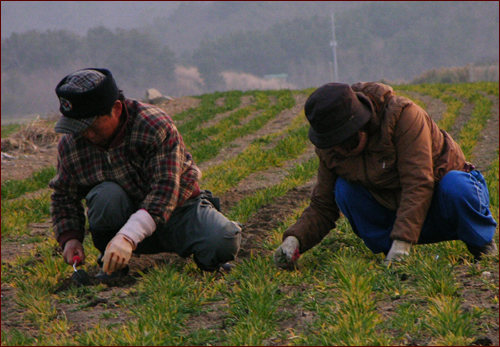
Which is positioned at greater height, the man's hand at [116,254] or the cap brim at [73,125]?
the cap brim at [73,125]

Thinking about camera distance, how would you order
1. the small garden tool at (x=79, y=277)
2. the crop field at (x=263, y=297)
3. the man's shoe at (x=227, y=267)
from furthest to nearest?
1. the man's shoe at (x=227, y=267)
2. the small garden tool at (x=79, y=277)
3. the crop field at (x=263, y=297)

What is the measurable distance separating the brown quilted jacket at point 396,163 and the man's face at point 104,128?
49.0 inches

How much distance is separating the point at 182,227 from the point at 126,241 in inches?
25.8

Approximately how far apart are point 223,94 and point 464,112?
381 inches

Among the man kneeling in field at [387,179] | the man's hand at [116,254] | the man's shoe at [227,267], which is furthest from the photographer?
the man's shoe at [227,267]

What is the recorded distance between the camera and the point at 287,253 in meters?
3.45

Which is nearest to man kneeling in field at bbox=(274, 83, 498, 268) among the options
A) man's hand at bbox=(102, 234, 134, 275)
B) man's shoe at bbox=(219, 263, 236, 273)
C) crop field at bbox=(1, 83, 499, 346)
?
crop field at bbox=(1, 83, 499, 346)

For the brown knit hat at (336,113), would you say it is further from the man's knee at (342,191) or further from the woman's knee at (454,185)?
the woman's knee at (454,185)

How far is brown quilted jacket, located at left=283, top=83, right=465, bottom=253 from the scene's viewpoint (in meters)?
3.15

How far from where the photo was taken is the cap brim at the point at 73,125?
10.4 feet

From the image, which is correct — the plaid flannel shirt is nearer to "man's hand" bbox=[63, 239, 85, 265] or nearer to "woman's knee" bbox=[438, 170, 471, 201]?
"man's hand" bbox=[63, 239, 85, 265]

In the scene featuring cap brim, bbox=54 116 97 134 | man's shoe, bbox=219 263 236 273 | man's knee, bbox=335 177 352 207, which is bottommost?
man's shoe, bbox=219 263 236 273

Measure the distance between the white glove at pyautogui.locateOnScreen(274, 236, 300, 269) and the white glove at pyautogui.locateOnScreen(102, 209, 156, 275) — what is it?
0.79 m

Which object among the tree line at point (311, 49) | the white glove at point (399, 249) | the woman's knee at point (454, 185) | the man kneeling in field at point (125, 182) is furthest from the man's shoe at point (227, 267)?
the tree line at point (311, 49)
